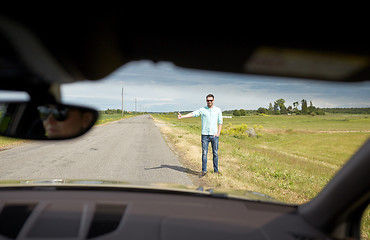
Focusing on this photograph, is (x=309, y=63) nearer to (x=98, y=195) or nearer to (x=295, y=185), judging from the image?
(x=98, y=195)

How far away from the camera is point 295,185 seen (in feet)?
21.1

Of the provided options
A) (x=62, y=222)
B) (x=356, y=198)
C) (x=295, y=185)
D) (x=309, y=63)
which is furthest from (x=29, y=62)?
(x=295, y=185)

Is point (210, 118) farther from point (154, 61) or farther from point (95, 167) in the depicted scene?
point (154, 61)

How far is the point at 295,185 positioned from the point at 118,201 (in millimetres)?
5539

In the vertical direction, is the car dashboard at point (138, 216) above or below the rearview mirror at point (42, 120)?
below

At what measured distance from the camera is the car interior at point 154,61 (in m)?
1.25

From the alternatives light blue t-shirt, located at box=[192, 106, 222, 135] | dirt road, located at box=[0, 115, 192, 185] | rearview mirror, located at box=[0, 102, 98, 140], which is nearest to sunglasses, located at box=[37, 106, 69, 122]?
rearview mirror, located at box=[0, 102, 98, 140]

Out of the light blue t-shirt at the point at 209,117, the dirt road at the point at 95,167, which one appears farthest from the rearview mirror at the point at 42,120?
the light blue t-shirt at the point at 209,117

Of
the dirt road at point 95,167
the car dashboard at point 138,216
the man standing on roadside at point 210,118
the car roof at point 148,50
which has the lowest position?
the dirt road at point 95,167

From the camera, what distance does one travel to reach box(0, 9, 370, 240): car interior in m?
1.25

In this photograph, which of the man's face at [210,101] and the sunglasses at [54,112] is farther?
the man's face at [210,101]

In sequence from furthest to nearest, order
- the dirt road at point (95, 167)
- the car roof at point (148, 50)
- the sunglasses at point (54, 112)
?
1. the dirt road at point (95, 167)
2. the sunglasses at point (54, 112)
3. the car roof at point (148, 50)

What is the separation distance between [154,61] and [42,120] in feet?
2.24

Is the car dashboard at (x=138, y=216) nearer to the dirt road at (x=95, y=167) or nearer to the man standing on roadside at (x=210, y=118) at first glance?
the dirt road at (x=95, y=167)
